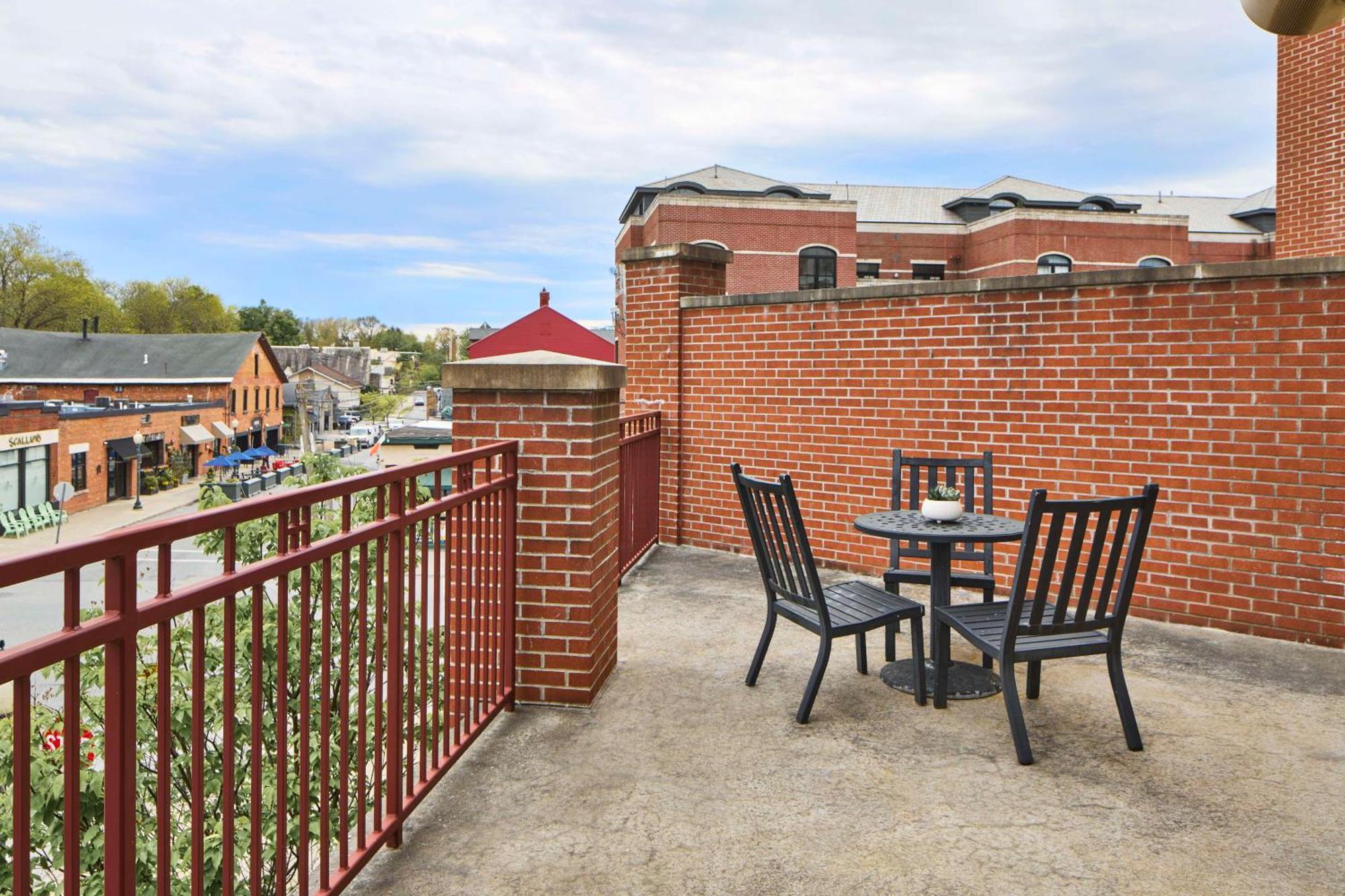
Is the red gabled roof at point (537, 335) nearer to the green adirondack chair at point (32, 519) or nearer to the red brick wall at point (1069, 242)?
the green adirondack chair at point (32, 519)

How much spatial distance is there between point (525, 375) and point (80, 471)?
149 feet

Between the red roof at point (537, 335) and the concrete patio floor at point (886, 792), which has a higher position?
the red roof at point (537, 335)

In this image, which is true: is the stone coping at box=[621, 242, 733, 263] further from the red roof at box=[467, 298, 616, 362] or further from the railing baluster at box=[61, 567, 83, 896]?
the railing baluster at box=[61, 567, 83, 896]

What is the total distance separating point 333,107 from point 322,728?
72.5 m

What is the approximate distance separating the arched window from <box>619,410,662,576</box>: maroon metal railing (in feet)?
141

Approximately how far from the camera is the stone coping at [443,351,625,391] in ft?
11.6

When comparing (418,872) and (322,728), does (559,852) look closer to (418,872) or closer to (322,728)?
(418,872)

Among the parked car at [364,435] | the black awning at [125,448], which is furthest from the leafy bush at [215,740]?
the parked car at [364,435]

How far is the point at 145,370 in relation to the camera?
5847 cm

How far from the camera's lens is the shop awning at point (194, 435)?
50.1 metres

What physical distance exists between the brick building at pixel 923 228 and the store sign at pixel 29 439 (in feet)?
88.4

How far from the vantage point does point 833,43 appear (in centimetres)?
2395

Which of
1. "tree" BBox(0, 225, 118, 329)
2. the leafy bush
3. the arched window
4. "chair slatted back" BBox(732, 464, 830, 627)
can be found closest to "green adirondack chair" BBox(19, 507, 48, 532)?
the leafy bush

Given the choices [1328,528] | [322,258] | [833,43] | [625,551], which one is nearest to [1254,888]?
[1328,528]
